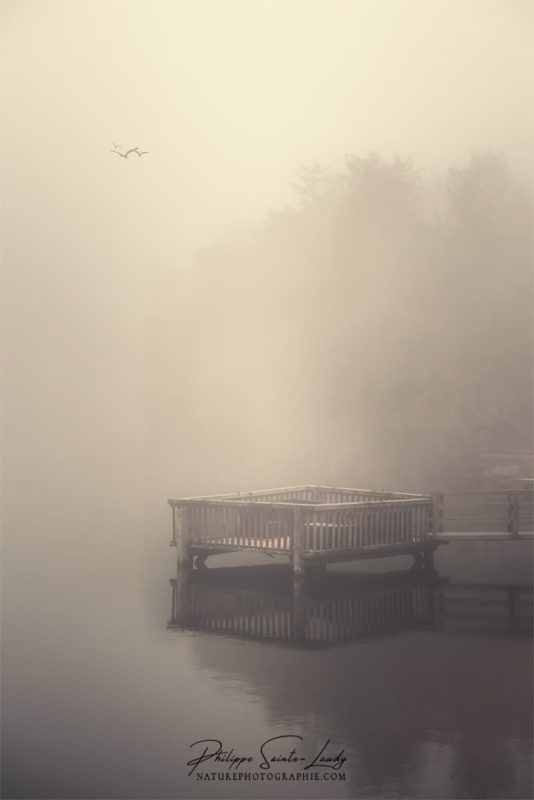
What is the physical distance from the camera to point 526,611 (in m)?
12.6

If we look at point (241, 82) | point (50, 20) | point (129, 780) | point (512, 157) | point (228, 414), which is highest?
point (50, 20)

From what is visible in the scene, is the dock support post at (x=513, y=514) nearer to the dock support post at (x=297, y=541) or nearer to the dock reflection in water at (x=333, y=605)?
the dock reflection in water at (x=333, y=605)

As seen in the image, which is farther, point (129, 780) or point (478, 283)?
point (478, 283)

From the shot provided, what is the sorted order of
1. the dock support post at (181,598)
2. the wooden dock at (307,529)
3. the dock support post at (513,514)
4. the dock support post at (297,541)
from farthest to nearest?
the dock support post at (513,514) < the wooden dock at (307,529) < the dock support post at (297,541) < the dock support post at (181,598)

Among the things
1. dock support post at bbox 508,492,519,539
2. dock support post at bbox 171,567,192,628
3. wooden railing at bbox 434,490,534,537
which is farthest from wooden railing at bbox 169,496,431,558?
dock support post at bbox 508,492,519,539

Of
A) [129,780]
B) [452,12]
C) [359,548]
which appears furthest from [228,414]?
[129,780]

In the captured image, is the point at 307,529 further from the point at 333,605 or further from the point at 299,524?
the point at 333,605

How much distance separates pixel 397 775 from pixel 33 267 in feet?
99.8

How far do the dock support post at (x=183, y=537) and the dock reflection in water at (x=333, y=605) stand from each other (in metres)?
0.16

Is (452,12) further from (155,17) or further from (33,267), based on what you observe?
(33,267)

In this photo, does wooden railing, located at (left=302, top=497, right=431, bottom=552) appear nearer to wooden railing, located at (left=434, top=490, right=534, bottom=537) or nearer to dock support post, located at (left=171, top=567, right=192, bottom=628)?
wooden railing, located at (left=434, top=490, right=534, bottom=537)

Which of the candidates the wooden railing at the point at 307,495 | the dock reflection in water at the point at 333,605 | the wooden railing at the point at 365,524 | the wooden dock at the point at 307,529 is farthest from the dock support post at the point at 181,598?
the wooden railing at the point at 365,524

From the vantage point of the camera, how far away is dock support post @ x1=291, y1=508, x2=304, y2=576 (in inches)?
524

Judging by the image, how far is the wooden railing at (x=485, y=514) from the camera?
1512cm
